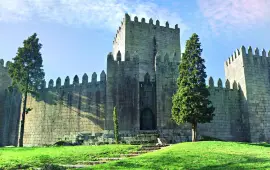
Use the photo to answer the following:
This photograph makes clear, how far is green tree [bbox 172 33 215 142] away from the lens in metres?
21.0

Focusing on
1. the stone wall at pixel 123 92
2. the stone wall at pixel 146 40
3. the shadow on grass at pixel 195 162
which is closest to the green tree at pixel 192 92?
the stone wall at pixel 123 92

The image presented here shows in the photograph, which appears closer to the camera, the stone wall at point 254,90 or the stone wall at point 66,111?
the stone wall at point 66,111

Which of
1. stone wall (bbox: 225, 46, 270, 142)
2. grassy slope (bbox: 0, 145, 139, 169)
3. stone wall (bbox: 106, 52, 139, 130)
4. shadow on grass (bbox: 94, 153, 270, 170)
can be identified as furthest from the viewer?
stone wall (bbox: 225, 46, 270, 142)

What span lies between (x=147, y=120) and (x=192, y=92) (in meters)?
5.09

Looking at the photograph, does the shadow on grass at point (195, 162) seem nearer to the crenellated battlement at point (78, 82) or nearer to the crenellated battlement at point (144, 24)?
the crenellated battlement at point (78, 82)

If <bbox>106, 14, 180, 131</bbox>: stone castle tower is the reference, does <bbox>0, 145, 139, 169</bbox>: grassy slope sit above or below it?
below

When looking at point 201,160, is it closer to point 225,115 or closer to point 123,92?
point 123,92

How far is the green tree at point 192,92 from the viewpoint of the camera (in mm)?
21016

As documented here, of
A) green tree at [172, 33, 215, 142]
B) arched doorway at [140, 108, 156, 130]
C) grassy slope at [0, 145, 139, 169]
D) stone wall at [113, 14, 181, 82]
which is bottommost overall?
grassy slope at [0, 145, 139, 169]

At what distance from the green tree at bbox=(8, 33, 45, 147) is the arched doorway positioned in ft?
32.5

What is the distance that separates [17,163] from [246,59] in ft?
73.5

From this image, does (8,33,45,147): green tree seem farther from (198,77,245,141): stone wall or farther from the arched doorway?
(198,77,245,141): stone wall

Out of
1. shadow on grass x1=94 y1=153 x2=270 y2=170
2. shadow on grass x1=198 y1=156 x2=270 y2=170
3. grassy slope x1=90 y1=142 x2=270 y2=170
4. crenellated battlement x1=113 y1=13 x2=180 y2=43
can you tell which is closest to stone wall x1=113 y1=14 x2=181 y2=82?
crenellated battlement x1=113 y1=13 x2=180 y2=43

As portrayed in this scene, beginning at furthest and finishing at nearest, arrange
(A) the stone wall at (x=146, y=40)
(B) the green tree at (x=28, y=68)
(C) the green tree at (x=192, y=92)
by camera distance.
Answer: (A) the stone wall at (x=146, y=40)
(B) the green tree at (x=28, y=68)
(C) the green tree at (x=192, y=92)
